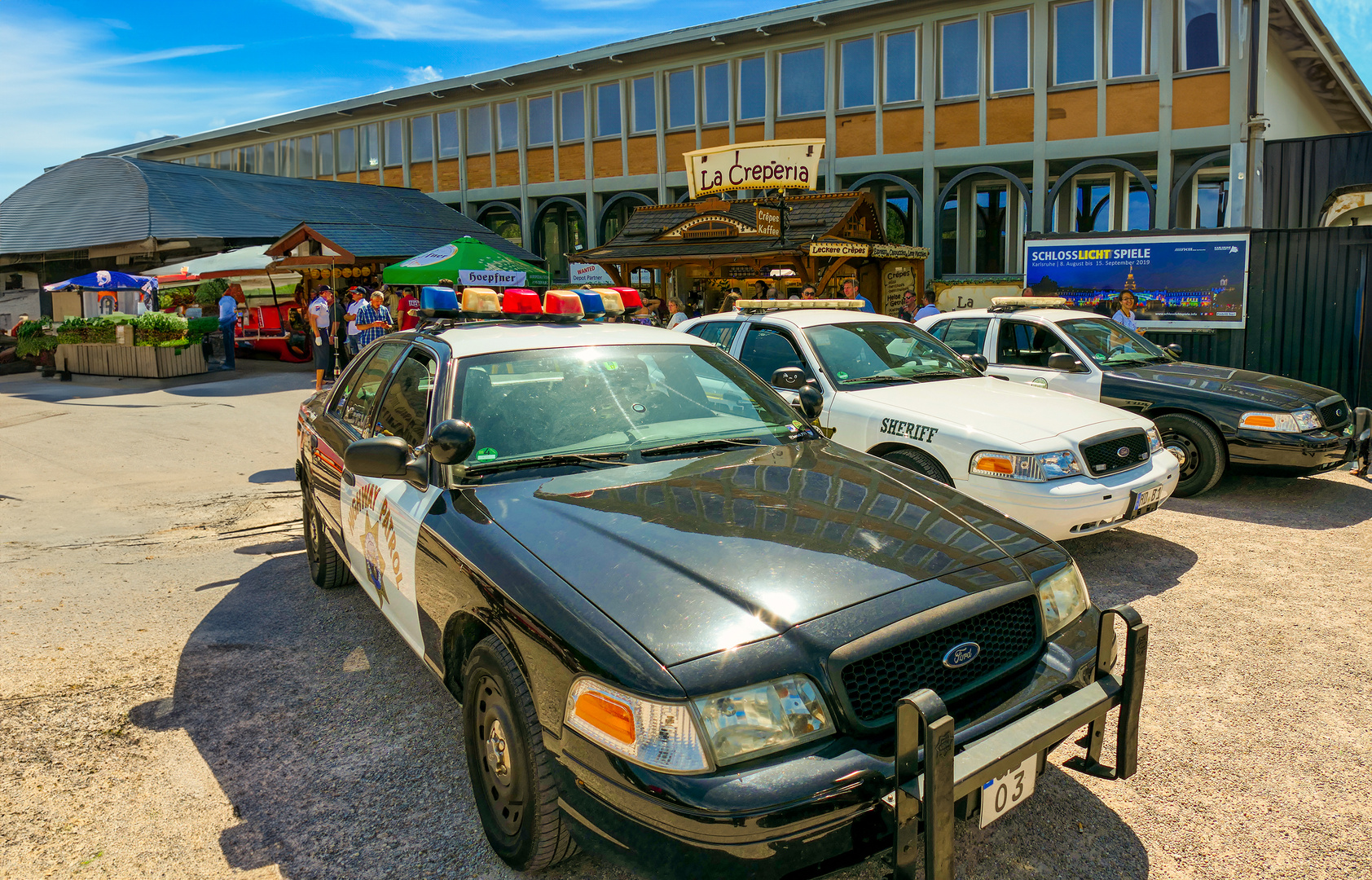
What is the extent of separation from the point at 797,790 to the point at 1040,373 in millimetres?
7054

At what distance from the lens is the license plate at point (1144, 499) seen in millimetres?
5477

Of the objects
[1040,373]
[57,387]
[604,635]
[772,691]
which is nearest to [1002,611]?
[772,691]

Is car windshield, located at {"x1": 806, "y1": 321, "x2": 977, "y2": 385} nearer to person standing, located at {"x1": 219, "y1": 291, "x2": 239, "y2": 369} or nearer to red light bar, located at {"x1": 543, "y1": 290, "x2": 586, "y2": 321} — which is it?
red light bar, located at {"x1": 543, "y1": 290, "x2": 586, "y2": 321}

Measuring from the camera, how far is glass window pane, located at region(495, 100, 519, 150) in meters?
28.0

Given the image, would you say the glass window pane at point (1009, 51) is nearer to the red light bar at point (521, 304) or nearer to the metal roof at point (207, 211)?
the metal roof at point (207, 211)

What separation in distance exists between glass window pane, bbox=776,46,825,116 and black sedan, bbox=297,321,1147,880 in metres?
20.6

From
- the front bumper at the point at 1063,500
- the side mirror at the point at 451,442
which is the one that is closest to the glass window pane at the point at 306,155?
the front bumper at the point at 1063,500

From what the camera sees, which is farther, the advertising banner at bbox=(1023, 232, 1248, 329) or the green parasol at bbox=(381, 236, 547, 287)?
the green parasol at bbox=(381, 236, 547, 287)

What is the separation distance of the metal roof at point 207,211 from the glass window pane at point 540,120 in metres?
3.24

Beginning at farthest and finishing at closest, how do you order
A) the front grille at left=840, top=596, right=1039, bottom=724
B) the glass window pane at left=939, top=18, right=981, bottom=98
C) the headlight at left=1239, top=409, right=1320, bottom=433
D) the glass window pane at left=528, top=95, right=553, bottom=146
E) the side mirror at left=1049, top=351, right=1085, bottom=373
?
the glass window pane at left=528, top=95, right=553, bottom=146 → the glass window pane at left=939, top=18, right=981, bottom=98 → the side mirror at left=1049, top=351, right=1085, bottom=373 → the headlight at left=1239, top=409, right=1320, bottom=433 → the front grille at left=840, top=596, right=1039, bottom=724

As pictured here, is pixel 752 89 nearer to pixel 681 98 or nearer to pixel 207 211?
pixel 681 98

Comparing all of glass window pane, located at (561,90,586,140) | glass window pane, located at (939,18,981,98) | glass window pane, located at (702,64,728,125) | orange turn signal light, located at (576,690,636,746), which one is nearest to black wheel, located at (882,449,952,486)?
orange turn signal light, located at (576,690,636,746)

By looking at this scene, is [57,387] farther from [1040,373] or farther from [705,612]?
[705,612]

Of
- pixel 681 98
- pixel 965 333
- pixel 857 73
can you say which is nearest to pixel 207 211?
pixel 681 98
